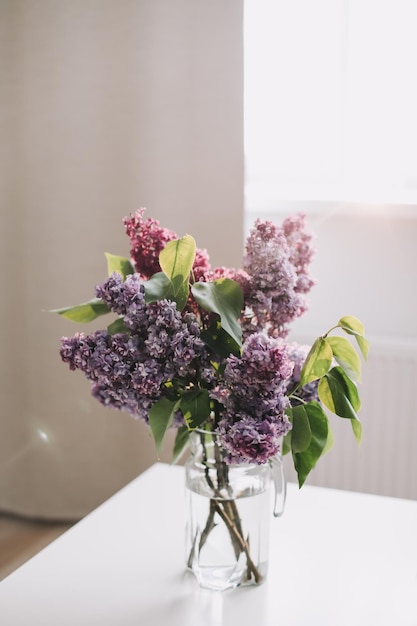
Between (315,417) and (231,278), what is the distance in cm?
21

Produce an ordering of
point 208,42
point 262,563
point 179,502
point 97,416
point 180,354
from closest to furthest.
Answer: point 180,354 → point 262,563 → point 179,502 → point 208,42 → point 97,416

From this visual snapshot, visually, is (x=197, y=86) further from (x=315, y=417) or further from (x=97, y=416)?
(x=315, y=417)

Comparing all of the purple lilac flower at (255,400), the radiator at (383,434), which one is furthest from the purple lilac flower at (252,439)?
the radiator at (383,434)

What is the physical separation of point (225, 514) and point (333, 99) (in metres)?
1.65

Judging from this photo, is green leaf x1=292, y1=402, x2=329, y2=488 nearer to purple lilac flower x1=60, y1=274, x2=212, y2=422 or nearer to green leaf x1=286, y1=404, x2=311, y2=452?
green leaf x1=286, y1=404, x2=311, y2=452

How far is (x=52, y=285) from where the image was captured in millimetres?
2541

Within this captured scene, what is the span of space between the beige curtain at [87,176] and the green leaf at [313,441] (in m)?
1.28

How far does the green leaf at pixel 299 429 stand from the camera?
0.94 m

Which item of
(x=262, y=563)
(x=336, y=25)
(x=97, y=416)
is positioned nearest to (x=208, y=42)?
(x=336, y=25)

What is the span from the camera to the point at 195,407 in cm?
94

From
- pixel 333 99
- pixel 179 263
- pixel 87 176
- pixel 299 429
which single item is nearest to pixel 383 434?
pixel 333 99

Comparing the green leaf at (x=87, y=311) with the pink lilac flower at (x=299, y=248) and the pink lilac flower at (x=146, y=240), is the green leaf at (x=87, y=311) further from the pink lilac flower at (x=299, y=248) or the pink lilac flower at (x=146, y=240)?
the pink lilac flower at (x=299, y=248)

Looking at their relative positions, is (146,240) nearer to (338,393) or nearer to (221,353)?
(221,353)

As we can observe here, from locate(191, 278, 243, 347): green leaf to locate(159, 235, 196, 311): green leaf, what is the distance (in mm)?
16
